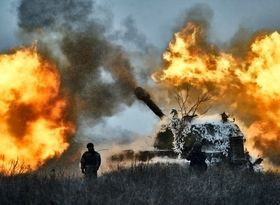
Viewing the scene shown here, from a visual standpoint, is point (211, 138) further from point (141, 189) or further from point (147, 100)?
point (141, 189)

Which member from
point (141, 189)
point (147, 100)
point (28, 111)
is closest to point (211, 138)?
point (147, 100)

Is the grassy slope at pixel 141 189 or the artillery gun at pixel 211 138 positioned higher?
the artillery gun at pixel 211 138

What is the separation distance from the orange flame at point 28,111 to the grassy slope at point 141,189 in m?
9.00

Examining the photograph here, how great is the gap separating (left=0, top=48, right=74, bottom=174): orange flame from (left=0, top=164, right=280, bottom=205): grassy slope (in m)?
9.00

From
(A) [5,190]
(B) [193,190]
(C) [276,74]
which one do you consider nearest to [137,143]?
(C) [276,74]

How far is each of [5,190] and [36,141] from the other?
11.6 m

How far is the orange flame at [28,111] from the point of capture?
2022 centimetres

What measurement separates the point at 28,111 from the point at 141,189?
12.1 meters

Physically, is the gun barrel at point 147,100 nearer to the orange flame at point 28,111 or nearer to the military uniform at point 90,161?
the orange flame at point 28,111

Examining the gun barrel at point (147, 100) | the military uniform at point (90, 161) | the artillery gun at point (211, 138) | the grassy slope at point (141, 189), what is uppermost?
the gun barrel at point (147, 100)

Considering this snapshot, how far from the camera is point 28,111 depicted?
21219 millimetres

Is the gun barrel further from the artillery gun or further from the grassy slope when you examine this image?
the grassy slope

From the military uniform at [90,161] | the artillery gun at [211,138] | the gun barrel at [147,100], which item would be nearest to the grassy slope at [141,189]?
the military uniform at [90,161]

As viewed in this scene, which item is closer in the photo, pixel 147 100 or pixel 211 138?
pixel 211 138
